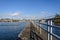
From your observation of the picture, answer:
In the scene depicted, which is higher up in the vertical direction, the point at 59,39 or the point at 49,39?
the point at 59,39

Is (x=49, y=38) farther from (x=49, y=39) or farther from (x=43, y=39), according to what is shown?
(x=43, y=39)

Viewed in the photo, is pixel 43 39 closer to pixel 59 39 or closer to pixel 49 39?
pixel 49 39

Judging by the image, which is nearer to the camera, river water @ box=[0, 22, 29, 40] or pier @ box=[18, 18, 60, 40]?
pier @ box=[18, 18, 60, 40]

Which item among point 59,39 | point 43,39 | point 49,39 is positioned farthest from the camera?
point 43,39

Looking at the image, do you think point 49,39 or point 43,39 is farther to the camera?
point 43,39

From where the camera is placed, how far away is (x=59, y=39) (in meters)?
3.35

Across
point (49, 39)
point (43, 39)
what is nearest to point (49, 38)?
point (49, 39)

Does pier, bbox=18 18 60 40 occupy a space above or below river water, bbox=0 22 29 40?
above

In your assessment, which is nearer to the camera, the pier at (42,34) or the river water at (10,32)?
the pier at (42,34)

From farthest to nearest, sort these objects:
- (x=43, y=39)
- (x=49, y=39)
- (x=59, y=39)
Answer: (x=43, y=39) → (x=49, y=39) → (x=59, y=39)

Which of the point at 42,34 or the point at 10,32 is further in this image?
the point at 10,32

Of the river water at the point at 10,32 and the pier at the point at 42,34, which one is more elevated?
the pier at the point at 42,34

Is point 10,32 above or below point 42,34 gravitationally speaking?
below

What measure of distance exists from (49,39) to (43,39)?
164 cm
